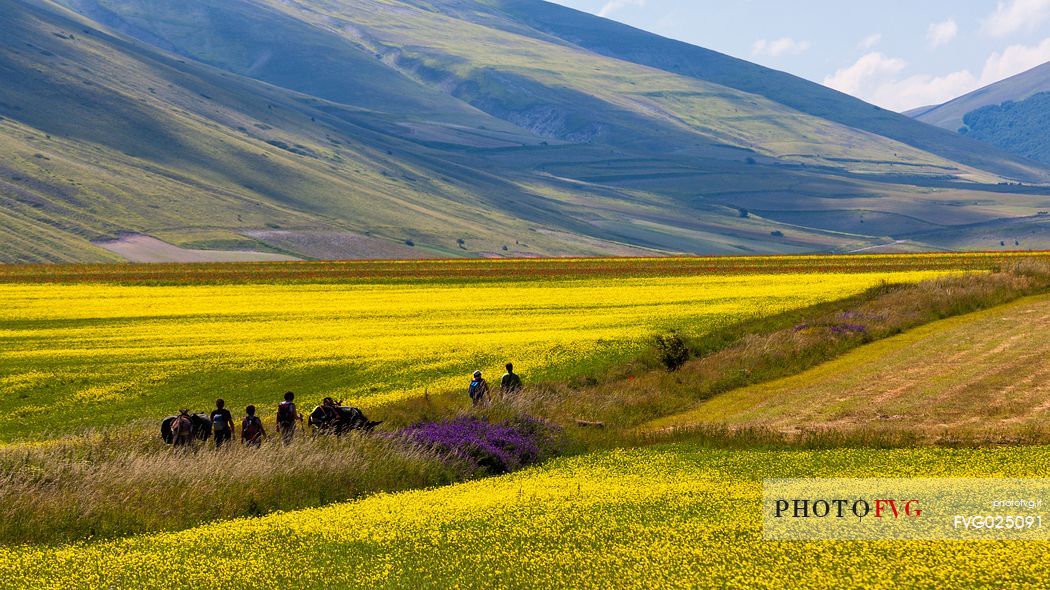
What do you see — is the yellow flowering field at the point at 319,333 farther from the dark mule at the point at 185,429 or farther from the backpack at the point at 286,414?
the backpack at the point at 286,414

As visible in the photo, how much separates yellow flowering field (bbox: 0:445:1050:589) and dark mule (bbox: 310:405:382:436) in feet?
18.7

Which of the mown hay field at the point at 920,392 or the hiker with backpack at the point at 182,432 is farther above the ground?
the mown hay field at the point at 920,392

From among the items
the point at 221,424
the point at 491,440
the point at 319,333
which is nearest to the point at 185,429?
the point at 221,424

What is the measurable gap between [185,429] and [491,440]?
7724mm

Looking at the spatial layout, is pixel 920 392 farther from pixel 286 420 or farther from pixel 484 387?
pixel 286 420

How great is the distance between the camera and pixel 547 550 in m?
17.0

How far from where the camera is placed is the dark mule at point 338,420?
28641 millimetres

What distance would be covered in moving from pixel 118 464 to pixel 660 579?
1404 centimetres

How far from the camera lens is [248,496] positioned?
22797 millimetres

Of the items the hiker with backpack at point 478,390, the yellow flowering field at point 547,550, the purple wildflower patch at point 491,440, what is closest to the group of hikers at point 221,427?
the purple wildflower patch at point 491,440

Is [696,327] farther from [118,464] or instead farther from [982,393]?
[118,464]

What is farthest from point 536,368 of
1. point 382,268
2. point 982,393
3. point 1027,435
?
point 382,268

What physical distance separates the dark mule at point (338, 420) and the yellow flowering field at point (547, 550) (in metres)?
5.70

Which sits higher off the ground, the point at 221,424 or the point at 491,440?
the point at 491,440
